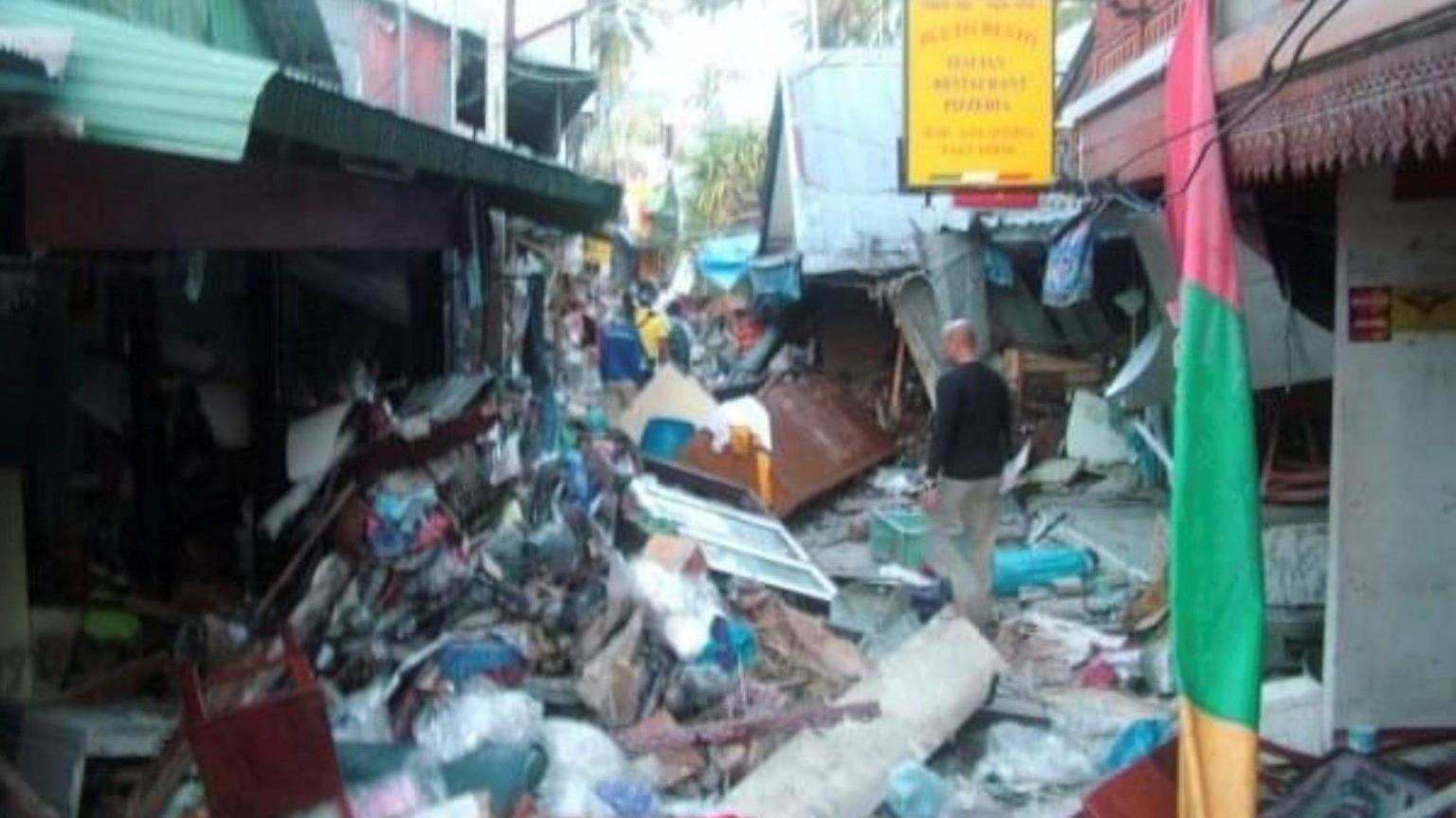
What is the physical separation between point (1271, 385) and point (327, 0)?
7390 mm

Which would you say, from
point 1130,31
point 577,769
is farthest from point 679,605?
point 1130,31

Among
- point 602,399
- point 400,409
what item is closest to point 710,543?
point 400,409

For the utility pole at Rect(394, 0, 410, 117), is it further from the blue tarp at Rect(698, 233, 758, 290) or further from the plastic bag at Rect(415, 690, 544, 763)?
the plastic bag at Rect(415, 690, 544, 763)

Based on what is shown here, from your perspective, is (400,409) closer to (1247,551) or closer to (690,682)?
(690,682)

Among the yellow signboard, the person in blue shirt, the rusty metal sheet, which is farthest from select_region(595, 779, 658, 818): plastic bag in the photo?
the person in blue shirt

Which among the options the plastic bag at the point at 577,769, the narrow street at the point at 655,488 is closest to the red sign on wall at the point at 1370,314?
the narrow street at the point at 655,488

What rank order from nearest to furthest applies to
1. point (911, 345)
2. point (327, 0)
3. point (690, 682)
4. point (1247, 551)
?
point (1247, 551) < point (690, 682) < point (327, 0) < point (911, 345)

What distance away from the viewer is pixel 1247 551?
418 centimetres

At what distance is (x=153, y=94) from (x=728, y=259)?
57.2 feet

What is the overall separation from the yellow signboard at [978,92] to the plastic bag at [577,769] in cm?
511

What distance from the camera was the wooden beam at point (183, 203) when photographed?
409 centimetres

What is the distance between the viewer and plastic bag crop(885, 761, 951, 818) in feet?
19.4

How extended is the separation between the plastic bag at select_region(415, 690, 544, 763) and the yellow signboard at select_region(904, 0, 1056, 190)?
518 centimetres

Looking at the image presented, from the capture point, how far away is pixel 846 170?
714 inches
